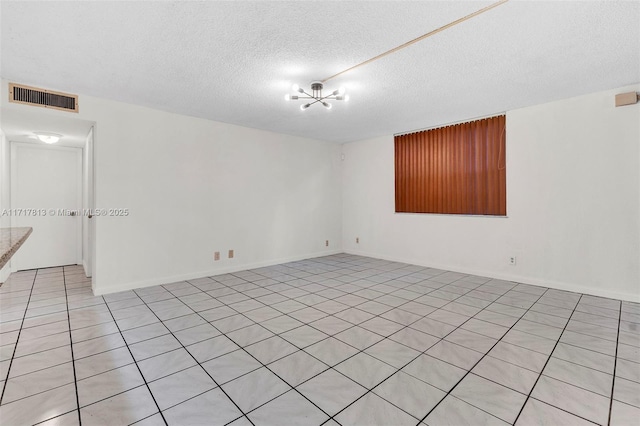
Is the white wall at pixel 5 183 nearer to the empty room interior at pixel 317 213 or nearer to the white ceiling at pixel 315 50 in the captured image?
the empty room interior at pixel 317 213

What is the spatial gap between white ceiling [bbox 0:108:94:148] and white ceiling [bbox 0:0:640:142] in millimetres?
467

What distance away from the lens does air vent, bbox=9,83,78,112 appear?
3.26 meters

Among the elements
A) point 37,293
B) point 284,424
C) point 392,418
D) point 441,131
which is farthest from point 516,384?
point 37,293

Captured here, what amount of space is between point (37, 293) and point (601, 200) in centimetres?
738

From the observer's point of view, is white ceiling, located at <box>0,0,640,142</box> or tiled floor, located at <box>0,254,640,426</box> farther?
white ceiling, located at <box>0,0,640,142</box>

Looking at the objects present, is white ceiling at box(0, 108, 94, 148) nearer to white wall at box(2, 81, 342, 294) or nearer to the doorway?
the doorway

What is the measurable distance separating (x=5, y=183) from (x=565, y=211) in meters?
8.25

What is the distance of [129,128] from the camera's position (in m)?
4.06

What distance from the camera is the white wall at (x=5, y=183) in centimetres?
440

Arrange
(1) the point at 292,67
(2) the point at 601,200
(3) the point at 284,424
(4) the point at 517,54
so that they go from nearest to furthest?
(3) the point at 284,424
(4) the point at 517,54
(1) the point at 292,67
(2) the point at 601,200

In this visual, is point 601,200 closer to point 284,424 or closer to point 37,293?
point 284,424

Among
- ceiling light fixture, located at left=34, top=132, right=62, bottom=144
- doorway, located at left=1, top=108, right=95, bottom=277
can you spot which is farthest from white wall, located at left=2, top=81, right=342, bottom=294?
ceiling light fixture, located at left=34, top=132, right=62, bottom=144

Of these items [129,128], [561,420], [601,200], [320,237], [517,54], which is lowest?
[561,420]

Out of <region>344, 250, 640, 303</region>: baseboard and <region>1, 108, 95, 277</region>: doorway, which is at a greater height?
<region>1, 108, 95, 277</region>: doorway
